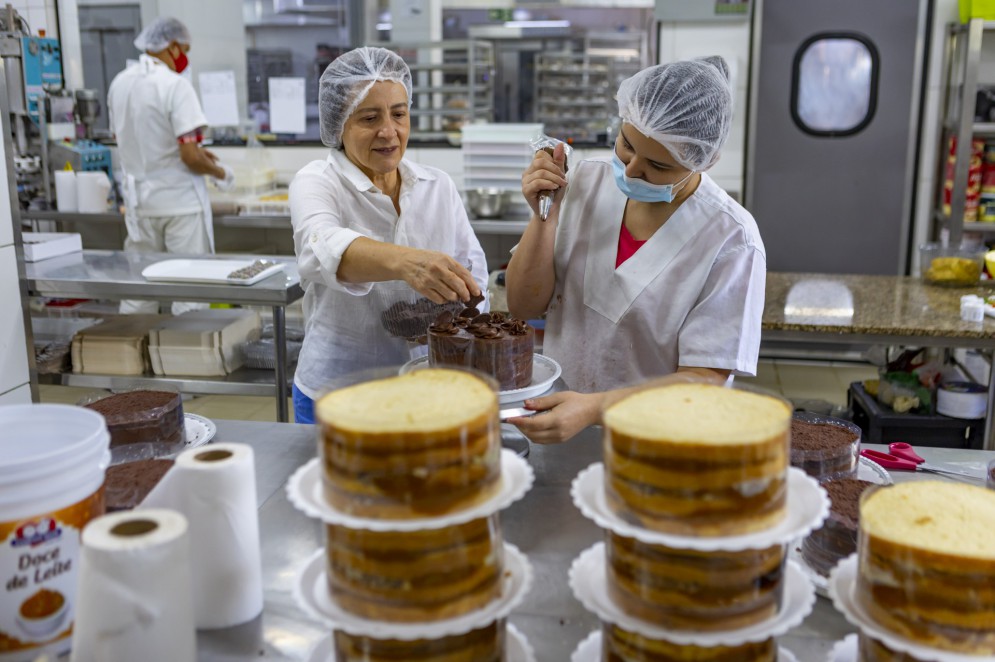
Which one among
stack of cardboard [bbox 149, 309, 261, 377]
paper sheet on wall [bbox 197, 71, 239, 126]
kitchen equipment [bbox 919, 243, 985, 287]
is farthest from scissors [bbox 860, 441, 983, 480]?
paper sheet on wall [bbox 197, 71, 239, 126]

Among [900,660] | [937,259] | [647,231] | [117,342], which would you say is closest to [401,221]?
[647,231]

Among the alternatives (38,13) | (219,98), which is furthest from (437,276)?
(38,13)

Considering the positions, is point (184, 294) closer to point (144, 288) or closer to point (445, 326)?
point (144, 288)

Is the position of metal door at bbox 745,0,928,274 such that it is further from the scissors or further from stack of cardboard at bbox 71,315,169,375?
the scissors

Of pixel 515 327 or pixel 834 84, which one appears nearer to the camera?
pixel 515 327

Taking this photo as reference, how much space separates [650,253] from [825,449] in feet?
2.19

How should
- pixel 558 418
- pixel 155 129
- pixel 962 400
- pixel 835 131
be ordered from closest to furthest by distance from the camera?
1. pixel 558 418
2. pixel 962 400
3. pixel 155 129
4. pixel 835 131

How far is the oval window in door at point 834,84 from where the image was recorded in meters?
5.00

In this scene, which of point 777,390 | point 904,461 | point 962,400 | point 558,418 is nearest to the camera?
point 558,418

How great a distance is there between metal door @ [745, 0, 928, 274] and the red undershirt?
349 cm

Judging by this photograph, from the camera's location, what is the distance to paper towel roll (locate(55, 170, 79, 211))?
5082 millimetres

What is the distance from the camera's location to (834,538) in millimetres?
1174

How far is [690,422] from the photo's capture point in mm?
841

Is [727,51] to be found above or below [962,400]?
above
